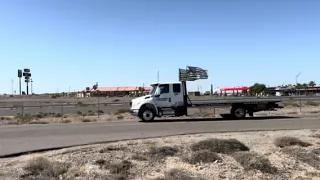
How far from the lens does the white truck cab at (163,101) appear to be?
94.7 ft

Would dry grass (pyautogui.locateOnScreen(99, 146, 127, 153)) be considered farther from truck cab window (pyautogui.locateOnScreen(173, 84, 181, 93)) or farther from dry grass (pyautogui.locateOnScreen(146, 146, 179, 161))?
truck cab window (pyautogui.locateOnScreen(173, 84, 181, 93))

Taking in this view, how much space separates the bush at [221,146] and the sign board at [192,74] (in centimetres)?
1558

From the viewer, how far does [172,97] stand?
94.9ft

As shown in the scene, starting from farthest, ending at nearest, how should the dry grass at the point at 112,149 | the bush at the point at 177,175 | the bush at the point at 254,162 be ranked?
1. the dry grass at the point at 112,149
2. the bush at the point at 254,162
3. the bush at the point at 177,175

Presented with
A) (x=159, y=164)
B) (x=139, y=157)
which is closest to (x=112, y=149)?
(x=139, y=157)

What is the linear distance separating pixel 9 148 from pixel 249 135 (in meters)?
9.78

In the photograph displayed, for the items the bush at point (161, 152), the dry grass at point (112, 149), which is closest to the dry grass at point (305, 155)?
the bush at point (161, 152)

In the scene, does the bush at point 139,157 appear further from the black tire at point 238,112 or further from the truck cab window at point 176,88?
the black tire at point 238,112

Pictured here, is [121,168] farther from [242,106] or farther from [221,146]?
[242,106]

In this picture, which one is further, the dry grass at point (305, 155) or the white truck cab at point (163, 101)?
the white truck cab at point (163, 101)

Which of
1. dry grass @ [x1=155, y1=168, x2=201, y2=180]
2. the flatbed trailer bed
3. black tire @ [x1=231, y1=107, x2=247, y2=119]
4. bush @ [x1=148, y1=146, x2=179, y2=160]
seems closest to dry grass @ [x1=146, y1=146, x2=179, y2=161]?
bush @ [x1=148, y1=146, x2=179, y2=160]

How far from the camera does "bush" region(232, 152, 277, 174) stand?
12.2 m

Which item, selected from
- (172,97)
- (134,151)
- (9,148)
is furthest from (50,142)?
(172,97)

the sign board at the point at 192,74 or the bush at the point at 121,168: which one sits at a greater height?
the sign board at the point at 192,74
